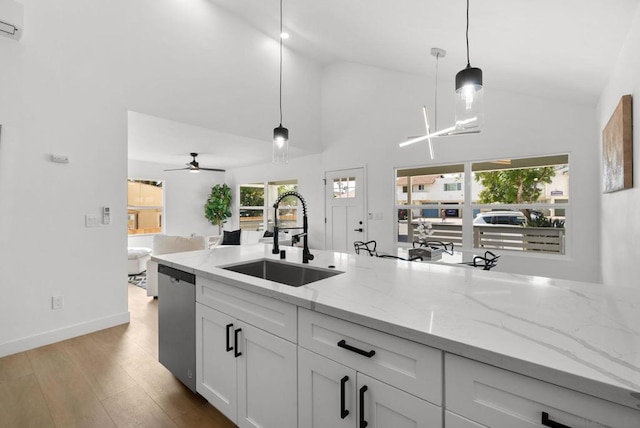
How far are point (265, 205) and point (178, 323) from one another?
219 inches

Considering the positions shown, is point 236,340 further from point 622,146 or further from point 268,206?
point 268,206

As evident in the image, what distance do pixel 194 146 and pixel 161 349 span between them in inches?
153

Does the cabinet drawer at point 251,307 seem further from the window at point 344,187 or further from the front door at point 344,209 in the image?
the window at point 344,187

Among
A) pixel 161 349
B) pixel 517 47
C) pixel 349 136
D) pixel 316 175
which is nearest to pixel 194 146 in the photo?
pixel 316 175

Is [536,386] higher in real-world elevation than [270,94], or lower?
lower

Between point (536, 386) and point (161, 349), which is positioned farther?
point (161, 349)

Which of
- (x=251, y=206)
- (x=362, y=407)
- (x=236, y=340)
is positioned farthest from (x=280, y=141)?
(x=251, y=206)

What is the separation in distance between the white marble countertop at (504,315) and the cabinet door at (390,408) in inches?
7.8

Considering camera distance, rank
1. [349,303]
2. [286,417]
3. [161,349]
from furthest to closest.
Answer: [161,349], [286,417], [349,303]

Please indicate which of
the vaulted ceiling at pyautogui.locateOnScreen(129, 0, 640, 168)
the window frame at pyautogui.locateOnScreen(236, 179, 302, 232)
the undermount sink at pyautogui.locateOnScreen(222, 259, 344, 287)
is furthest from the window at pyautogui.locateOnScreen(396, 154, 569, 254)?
the undermount sink at pyautogui.locateOnScreen(222, 259, 344, 287)

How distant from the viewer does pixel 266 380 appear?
1400 mm

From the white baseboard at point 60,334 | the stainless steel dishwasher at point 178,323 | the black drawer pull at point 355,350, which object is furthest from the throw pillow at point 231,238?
the black drawer pull at point 355,350

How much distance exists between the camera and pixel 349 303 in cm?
113

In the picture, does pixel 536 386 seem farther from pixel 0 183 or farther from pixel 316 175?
pixel 316 175
